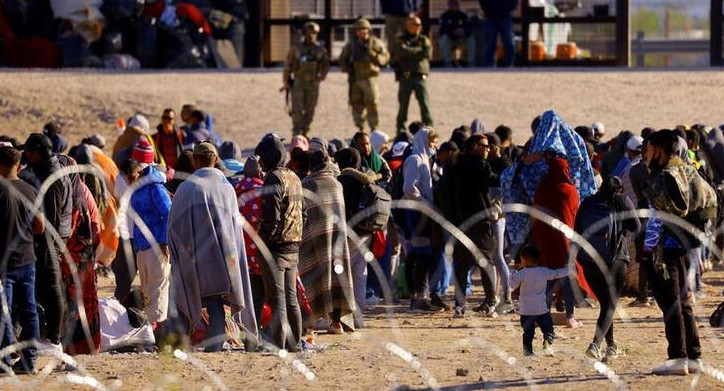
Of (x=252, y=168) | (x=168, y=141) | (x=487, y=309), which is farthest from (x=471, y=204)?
(x=168, y=141)

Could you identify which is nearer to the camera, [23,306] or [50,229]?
[23,306]

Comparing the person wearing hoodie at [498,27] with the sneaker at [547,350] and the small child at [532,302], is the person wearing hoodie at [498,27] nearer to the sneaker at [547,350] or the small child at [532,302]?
the small child at [532,302]

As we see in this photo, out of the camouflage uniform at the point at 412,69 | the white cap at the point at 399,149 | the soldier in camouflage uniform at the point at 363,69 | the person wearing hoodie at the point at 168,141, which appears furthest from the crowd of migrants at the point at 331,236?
the camouflage uniform at the point at 412,69

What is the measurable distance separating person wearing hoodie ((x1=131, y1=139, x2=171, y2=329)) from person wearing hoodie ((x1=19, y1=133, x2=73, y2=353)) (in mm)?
1145

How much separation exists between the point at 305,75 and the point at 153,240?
969cm

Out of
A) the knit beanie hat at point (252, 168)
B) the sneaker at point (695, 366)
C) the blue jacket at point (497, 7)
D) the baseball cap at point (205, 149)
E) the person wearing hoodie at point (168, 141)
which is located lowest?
the sneaker at point (695, 366)

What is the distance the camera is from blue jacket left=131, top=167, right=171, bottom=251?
42.1 feet

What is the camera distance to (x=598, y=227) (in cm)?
1191

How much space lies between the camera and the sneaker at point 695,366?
11.2 metres

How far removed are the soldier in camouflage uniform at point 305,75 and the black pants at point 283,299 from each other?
997 centimetres

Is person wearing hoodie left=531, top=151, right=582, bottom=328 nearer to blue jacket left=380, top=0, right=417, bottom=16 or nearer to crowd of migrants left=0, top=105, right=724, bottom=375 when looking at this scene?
crowd of migrants left=0, top=105, right=724, bottom=375

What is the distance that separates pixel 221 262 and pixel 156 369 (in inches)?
30.9

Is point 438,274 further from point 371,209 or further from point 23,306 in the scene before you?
point 23,306

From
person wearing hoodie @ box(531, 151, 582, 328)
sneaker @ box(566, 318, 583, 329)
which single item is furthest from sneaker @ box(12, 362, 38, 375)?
sneaker @ box(566, 318, 583, 329)
